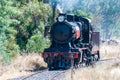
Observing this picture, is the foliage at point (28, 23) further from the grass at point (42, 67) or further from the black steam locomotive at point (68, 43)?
the black steam locomotive at point (68, 43)

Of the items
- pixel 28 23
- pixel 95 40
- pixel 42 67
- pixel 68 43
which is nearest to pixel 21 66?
pixel 42 67

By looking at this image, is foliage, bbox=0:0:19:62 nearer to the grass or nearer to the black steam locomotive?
the grass

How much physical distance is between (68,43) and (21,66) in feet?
10.2

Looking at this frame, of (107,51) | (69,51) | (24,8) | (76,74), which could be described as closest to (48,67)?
(69,51)

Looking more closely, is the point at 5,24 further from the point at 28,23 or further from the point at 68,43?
the point at 28,23

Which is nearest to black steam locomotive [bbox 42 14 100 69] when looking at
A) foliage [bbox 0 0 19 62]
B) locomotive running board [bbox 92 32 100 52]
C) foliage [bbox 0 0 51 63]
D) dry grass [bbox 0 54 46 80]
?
dry grass [bbox 0 54 46 80]

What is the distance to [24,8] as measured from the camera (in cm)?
3103

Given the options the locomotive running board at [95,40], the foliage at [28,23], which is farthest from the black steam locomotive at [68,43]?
the foliage at [28,23]

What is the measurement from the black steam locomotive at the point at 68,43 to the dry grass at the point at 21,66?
1.46 metres

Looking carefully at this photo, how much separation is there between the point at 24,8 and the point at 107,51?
11202mm

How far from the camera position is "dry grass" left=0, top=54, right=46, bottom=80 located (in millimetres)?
19720

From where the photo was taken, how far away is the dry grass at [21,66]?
19720 mm

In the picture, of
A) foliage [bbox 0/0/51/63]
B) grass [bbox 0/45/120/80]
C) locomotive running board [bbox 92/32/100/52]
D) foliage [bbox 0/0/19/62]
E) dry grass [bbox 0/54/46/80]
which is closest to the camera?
grass [bbox 0/45/120/80]

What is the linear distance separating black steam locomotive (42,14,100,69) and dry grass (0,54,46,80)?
146 cm
